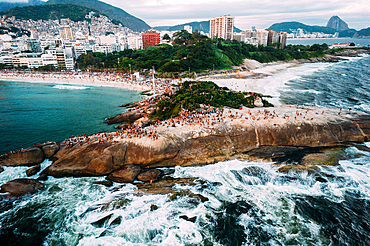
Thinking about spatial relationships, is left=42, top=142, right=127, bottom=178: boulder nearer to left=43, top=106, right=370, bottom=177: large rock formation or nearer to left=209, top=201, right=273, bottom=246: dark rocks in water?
left=43, top=106, right=370, bottom=177: large rock formation

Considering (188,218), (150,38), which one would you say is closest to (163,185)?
(188,218)

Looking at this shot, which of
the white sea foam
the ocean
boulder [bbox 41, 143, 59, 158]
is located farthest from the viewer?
the white sea foam

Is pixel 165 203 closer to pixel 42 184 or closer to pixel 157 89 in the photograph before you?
pixel 42 184

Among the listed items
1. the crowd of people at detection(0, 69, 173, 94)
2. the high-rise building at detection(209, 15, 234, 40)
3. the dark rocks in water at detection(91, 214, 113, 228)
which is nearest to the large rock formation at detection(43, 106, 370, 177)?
the dark rocks in water at detection(91, 214, 113, 228)

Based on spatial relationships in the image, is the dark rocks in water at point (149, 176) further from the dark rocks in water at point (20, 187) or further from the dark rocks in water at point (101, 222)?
the dark rocks in water at point (20, 187)

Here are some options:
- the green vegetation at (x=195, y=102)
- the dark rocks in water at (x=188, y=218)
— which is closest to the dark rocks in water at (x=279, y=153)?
the dark rocks in water at (x=188, y=218)

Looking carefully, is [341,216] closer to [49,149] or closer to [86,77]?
[49,149]
